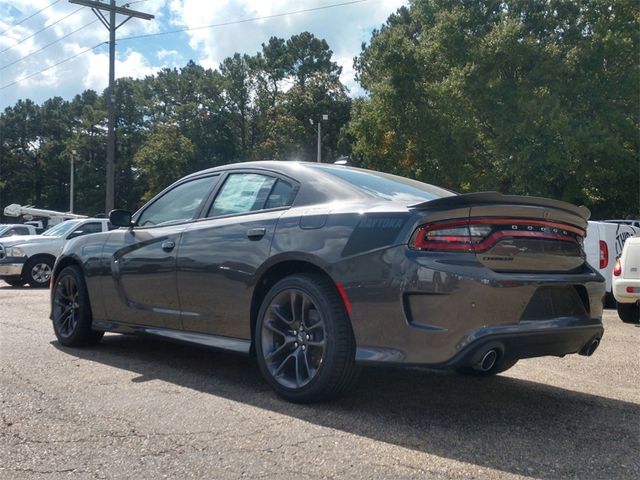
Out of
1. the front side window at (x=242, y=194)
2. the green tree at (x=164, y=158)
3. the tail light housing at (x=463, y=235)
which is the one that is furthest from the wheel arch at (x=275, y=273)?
the green tree at (x=164, y=158)

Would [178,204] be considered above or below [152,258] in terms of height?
above

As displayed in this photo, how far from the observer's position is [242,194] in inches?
192

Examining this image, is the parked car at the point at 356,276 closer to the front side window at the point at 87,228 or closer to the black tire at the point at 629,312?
the black tire at the point at 629,312

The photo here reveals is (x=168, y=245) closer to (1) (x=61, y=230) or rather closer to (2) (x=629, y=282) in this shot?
(2) (x=629, y=282)

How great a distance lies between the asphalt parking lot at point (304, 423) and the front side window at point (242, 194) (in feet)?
3.99

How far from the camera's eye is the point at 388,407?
13.4 feet

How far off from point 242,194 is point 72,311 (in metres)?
2.32

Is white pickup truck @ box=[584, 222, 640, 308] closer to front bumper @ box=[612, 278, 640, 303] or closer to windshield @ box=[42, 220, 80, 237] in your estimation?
front bumper @ box=[612, 278, 640, 303]

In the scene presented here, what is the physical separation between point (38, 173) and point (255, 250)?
3014 inches

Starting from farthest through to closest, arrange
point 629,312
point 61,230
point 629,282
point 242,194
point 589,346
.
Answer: point 61,230 → point 629,312 → point 629,282 → point 242,194 → point 589,346

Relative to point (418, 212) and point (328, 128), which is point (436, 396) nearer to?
point (418, 212)

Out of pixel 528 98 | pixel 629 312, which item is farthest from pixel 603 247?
pixel 528 98

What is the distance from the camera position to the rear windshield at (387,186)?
14.2 ft

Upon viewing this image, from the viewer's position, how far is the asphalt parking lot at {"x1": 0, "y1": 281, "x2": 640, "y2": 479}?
3.09 m
